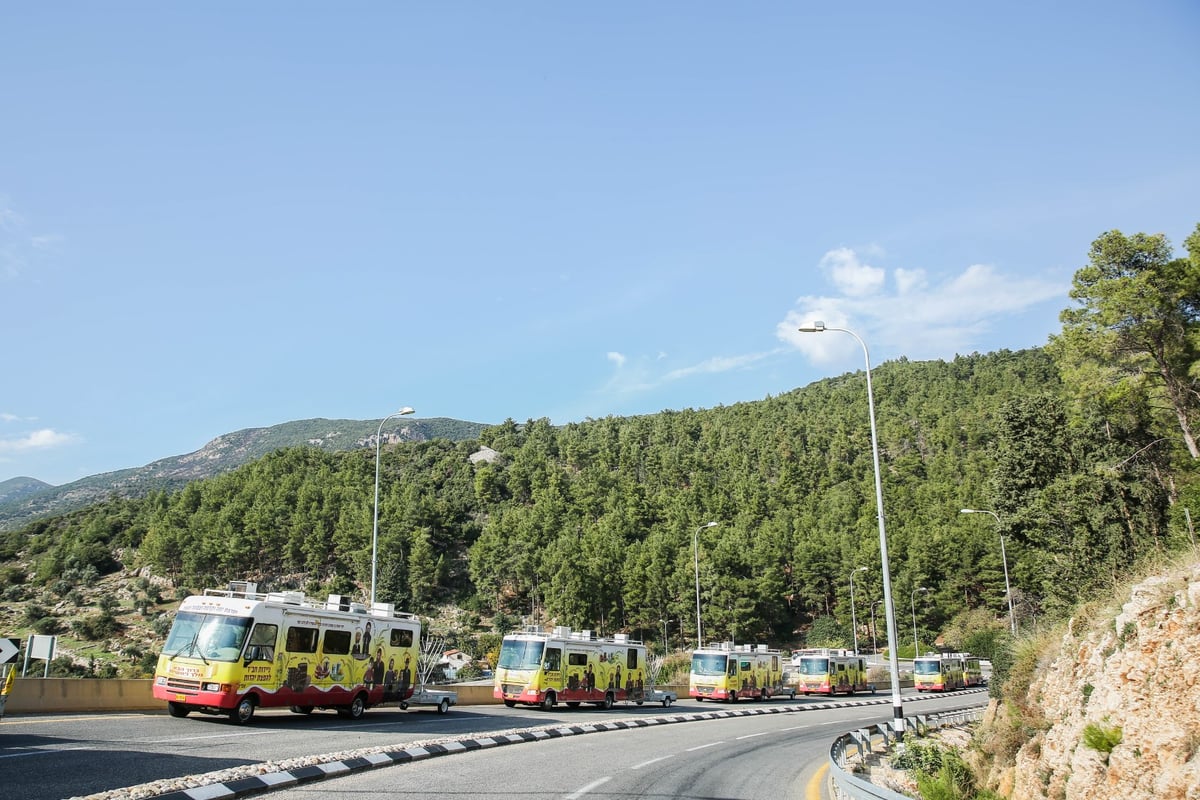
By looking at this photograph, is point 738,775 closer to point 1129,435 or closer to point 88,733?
point 88,733

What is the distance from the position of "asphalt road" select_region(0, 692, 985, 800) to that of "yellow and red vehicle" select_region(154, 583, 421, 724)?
1.84ft

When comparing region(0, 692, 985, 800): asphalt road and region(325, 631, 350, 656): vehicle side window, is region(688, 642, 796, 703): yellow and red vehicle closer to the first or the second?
region(0, 692, 985, 800): asphalt road

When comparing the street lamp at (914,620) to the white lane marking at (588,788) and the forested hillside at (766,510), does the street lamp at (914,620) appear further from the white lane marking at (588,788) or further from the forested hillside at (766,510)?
the white lane marking at (588,788)

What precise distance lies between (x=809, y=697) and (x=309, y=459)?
14809cm

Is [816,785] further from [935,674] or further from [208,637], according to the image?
[935,674]

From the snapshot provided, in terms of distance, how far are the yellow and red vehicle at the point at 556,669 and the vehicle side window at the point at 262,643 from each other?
11573mm

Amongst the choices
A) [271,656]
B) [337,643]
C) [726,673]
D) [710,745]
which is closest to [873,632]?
[726,673]

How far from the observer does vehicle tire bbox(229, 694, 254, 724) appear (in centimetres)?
1841

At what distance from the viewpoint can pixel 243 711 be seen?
1858 centimetres

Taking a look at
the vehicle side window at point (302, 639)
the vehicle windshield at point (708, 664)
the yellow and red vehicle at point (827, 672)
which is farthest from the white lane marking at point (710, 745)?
the yellow and red vehicle at point (827, 672)

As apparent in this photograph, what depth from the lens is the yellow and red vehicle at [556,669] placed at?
29.9 metres

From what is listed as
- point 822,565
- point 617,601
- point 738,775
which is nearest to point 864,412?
point 822,565

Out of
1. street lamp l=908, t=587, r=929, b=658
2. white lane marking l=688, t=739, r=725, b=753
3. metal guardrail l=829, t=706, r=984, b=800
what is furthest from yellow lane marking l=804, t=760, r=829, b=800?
street lamp l=908, t=587, r=929, b=658

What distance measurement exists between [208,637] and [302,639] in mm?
2519
